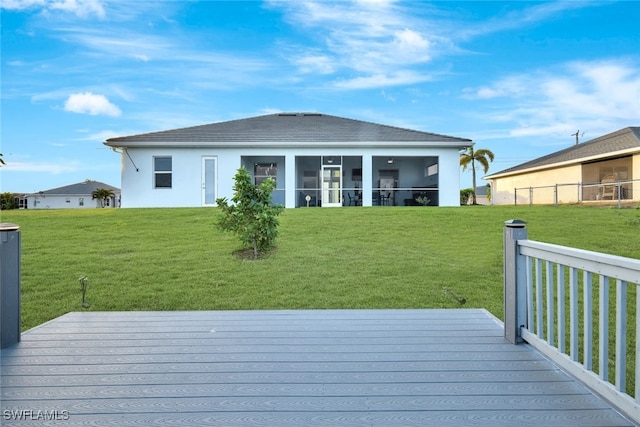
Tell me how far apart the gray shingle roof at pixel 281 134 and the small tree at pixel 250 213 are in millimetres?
7658

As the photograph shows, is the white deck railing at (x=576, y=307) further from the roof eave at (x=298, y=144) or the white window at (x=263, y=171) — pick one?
the white window at (x=263, y=171)

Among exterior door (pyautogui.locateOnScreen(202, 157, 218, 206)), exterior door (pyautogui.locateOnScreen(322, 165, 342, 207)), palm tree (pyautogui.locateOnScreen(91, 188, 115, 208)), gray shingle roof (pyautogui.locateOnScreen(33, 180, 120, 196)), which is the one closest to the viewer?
exterior door (pyautogui.locateOnScreen(202, 157, 218, 206))

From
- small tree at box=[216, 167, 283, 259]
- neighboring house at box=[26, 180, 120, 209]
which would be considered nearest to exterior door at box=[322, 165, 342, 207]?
small tree at box=[216, 167, 283, 259]

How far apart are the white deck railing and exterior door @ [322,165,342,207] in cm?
1302

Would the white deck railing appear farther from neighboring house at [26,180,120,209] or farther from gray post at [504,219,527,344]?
neighboring house at [26,180,120,209]

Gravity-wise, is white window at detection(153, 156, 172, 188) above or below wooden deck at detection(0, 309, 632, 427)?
above

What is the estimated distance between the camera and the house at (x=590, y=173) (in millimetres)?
16594

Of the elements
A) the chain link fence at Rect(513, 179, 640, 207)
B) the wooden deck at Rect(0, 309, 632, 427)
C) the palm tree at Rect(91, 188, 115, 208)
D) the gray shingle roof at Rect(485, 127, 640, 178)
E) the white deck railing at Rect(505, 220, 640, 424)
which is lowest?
the wooden deck at Rect(0, 309, 632, 427)

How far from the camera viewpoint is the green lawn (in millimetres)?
5816

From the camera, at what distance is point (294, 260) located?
7375mm

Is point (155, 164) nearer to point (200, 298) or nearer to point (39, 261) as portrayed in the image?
point (39, 261)

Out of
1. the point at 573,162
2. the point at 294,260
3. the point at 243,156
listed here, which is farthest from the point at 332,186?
the point at 573,162

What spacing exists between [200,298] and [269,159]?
11.4 m

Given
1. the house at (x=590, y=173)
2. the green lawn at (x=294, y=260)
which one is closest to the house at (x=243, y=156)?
the green lawn at (x=294, y=260)
